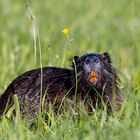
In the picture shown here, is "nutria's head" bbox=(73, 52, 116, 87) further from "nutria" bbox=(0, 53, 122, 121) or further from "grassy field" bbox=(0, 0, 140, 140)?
"grassy field" bbox=(0, 0, 140, 140)

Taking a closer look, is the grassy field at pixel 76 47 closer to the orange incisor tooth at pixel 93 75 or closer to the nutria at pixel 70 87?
→ the nutria at pixel 70 87

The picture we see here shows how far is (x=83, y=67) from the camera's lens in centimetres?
692

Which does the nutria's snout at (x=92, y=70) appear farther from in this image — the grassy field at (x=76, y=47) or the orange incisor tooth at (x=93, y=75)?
the grassy field at (x=76, y=47)

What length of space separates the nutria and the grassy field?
195mm

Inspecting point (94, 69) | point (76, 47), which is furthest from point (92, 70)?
point (76, 47)

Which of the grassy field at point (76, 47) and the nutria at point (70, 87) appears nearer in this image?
the grassy field at point (76, 47)

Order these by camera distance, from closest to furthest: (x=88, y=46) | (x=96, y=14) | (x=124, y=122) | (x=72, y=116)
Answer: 1. (x=124, y=122)
2. (x=72, y=116)
3. (x=88, y=46)
4. (x=96, y=14)

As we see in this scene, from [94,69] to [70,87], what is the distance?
50 centimetres

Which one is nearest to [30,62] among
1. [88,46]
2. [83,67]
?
[88,46]

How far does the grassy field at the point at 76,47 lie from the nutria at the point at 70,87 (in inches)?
7.7

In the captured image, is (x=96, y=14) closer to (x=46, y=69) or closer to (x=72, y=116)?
(x=46, y=69)

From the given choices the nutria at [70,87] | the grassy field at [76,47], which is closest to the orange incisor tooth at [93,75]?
the nutria at [70,87]

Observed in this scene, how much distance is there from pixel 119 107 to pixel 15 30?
593 cm

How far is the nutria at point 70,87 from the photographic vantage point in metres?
6.91
